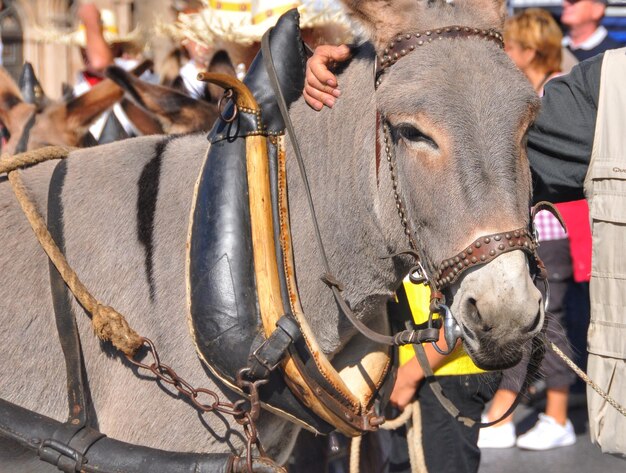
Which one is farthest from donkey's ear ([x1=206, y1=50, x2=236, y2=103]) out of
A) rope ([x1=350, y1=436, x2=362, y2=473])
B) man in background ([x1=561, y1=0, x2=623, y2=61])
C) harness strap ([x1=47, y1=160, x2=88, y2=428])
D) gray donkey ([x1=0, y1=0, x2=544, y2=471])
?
man in background ([x1=561, y1=0, x2=623, y2=61])

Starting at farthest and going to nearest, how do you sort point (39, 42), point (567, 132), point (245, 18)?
point (39, 42), point (245, 18), point (567, 132)

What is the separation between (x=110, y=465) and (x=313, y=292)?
2.27ft

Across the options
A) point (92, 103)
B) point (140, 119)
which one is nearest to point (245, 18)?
point (140, 119)

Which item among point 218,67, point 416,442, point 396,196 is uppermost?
point 396,196

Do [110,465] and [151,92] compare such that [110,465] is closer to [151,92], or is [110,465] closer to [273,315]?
[273,315]

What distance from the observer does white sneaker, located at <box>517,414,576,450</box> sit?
6176 mm

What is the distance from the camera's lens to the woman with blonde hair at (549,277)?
6.18m

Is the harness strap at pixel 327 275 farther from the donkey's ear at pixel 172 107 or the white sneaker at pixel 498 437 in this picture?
the white sneaker at pixel 498 437

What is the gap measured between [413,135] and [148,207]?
81 cm

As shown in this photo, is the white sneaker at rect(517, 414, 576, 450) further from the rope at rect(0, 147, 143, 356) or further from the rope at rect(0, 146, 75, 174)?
the rope at rect(0, 147, 143, 356)

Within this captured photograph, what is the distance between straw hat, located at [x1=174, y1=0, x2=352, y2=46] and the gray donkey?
4.72 feet

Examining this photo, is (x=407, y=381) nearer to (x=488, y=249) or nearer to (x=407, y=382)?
(x=407, y=382)

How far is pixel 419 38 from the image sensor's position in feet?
8.45

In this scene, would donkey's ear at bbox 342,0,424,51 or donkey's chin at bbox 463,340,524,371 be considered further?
donkey's ear at bbox 342,0,424,51
